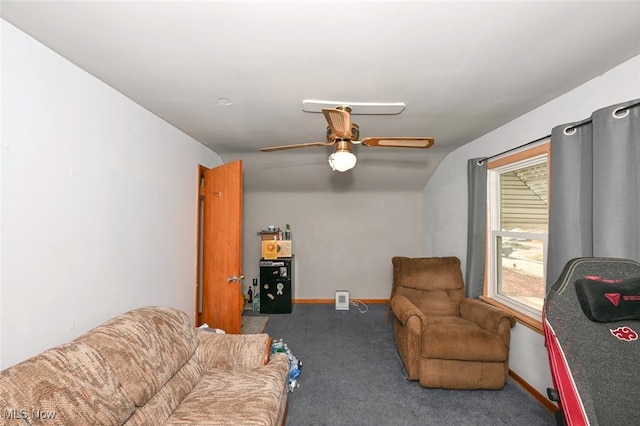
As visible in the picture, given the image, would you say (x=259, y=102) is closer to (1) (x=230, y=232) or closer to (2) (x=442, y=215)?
(1) (x=230, y=232)

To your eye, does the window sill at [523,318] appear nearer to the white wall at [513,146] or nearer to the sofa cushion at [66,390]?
the white wall at [513,146]

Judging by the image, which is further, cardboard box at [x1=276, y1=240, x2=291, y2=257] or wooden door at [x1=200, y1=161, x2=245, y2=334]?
cardboard box at [x1=276, y1=240, x2=291, y2=257]

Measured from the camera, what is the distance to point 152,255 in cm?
226

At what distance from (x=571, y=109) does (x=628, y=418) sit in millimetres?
1851

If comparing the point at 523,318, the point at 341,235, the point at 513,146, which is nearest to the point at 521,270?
the point at 523,318

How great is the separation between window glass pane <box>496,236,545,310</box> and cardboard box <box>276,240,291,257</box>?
2912 millimetres

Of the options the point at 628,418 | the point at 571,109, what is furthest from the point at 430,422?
the point at 571,109

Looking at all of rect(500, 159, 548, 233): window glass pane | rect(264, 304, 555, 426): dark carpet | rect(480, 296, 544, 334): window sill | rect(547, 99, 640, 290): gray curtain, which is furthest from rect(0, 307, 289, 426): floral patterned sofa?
rect(500, 159, 548, 233): window glass pane

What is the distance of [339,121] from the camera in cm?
174

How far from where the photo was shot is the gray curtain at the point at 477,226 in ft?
9.63

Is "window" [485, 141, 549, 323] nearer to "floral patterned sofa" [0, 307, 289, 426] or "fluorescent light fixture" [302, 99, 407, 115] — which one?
"fluorescent light fixture" [302, 99, 407, 115]

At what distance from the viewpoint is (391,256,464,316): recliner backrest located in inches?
121

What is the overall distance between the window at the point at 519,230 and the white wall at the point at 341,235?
200 cm

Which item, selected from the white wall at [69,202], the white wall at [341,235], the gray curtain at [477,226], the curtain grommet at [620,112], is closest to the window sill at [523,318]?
the gray curtain at [477,226]
